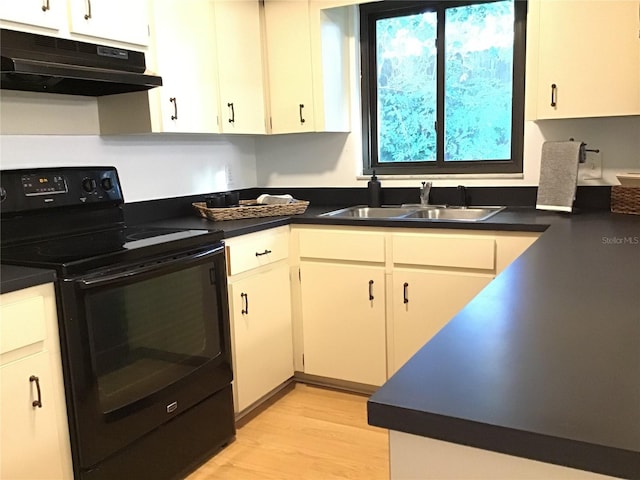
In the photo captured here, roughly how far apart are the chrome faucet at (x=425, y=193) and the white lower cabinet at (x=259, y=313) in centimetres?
75

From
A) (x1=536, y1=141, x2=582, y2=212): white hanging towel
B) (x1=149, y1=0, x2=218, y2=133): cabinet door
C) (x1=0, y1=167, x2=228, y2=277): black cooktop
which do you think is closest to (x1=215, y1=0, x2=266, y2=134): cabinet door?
(x1=149, y1=0, x2=218, y2=133): cabinet door

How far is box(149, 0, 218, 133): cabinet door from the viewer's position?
97.9 inches

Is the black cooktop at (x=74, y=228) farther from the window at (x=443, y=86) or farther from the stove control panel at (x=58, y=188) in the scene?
the window at (x=443, y=86)

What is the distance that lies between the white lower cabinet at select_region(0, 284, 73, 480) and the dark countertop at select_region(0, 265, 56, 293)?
21 mm

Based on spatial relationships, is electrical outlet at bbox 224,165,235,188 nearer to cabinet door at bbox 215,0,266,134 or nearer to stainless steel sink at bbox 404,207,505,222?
cabinet door at bbox 215,0,266,134

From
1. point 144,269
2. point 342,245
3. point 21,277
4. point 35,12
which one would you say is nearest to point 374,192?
point 342,245

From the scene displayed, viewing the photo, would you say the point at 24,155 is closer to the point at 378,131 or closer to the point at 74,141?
the point at 74,141

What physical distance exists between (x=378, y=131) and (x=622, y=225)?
1.50 metres

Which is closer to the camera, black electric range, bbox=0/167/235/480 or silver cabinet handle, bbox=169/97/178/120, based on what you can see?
black electric range, bbox=0/167/235/480

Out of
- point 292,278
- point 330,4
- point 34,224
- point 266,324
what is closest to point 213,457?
point 266,324

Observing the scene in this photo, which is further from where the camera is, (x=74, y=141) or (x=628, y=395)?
(x=74, y=141)

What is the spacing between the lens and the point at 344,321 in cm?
286

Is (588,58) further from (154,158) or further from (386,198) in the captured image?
(154,158)

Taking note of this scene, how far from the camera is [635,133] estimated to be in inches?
104
